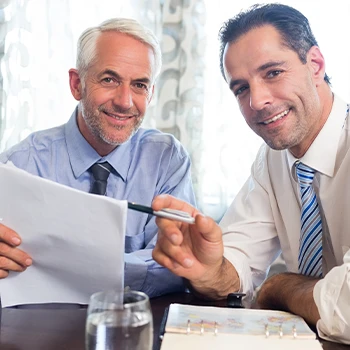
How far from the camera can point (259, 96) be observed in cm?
130

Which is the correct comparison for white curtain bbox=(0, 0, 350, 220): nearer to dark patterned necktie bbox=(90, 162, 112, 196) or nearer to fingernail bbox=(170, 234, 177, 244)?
dark patterned necktie bbox=(90, 162, 112, 196)

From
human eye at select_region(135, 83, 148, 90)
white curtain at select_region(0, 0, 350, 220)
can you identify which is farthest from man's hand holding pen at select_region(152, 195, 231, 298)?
white curtain at select_region(0, 0, 350, 220)

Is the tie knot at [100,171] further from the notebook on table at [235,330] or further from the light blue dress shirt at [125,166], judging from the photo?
the notebook on table at [235,330]

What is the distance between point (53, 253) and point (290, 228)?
697 mm

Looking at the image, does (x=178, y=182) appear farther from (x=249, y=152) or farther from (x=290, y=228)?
(x=249, y=152)

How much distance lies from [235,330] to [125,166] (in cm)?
87

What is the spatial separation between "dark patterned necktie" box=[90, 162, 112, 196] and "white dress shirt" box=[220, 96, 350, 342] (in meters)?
0.38

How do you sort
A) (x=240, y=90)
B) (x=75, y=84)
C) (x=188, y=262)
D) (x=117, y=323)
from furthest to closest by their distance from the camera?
1. (x=75, y=84)
2. (x=240, y=90)
3. (x=188, y=262)
4. (x=117, y=323)

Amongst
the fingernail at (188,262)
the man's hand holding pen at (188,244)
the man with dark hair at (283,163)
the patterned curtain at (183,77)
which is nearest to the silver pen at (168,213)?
the man's hand holding pen at (188,244)

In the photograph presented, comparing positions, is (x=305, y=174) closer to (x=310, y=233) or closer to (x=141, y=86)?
(x=310, y=233)

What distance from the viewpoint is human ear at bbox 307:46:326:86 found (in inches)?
54.1

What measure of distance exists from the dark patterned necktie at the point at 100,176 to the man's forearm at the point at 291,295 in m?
0.63

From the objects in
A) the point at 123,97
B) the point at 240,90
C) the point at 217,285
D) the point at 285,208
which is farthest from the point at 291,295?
the point at 123,97

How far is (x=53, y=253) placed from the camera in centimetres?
98
